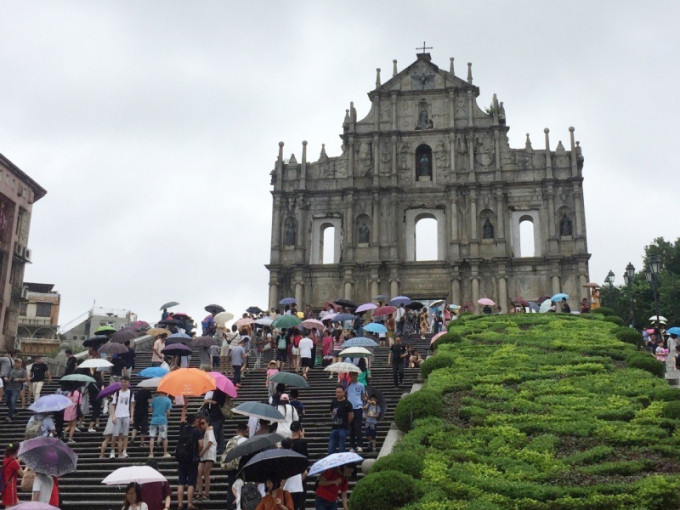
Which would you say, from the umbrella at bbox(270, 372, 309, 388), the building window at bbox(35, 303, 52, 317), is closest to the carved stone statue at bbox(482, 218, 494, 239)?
the umbrella at bbox(270, 372, 309, 388)

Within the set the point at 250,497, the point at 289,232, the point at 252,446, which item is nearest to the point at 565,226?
the point at 289,232

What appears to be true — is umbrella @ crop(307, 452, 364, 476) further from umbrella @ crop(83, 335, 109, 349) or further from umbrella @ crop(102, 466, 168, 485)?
umbrella @ crop(83, 335, 109, 349)

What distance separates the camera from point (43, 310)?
64.4 m

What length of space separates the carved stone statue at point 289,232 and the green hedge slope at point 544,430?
20756 millimetres

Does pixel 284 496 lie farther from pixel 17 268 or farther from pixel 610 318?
pixel 17 268

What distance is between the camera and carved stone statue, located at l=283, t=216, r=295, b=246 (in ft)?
142

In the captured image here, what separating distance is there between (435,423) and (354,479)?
7.77 feet

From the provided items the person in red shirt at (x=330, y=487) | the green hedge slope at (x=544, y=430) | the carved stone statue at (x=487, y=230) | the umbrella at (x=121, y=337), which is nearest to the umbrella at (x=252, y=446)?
the person in red shirt at (x=330, y=487)

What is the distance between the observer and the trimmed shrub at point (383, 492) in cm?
1114

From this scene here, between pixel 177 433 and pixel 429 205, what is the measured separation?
28268 mm

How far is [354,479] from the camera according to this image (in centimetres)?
1380

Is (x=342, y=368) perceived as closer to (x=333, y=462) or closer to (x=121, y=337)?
(x=333, y=462)

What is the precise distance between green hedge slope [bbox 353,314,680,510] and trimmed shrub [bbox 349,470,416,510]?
0.12 m

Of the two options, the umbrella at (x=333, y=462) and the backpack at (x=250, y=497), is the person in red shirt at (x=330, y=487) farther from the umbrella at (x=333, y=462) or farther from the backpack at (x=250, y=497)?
the backpack at (x=250, y=497)
